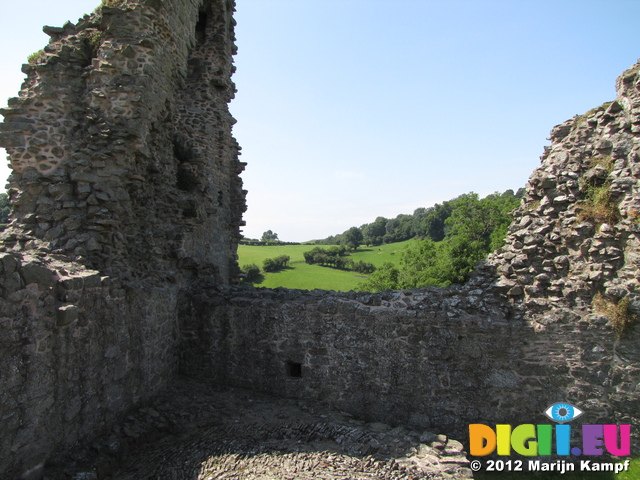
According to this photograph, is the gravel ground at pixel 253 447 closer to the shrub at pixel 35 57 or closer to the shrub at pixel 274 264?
the shrub at pixel 35 57

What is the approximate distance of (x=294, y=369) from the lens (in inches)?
308

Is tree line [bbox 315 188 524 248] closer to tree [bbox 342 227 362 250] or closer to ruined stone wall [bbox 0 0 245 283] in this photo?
tree [bbox 342 227 362 250]

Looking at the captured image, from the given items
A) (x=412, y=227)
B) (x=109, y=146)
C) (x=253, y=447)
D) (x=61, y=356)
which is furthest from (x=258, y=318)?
(x=412, y=227)

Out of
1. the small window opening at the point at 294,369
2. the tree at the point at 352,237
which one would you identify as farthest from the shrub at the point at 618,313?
the tree at the point at 352,237

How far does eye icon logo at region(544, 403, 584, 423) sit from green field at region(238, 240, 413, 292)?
94.9 feet

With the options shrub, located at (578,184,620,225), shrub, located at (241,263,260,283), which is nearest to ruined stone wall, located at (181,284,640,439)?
shrub, located at (578,184,620,225)

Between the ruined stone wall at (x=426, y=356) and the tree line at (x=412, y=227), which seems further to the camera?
the tree line at (x=412, y=227)

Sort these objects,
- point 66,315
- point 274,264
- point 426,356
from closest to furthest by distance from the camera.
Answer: point 66,315 < point 426,356 < point 274,264

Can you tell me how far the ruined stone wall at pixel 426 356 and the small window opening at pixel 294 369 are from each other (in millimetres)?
20

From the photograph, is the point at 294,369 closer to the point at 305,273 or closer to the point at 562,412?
the point at 562,412

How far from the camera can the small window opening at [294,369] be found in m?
7.77

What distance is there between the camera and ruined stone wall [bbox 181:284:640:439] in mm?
6355

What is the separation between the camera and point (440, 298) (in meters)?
7.10

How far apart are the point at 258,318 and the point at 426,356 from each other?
3258 mm
